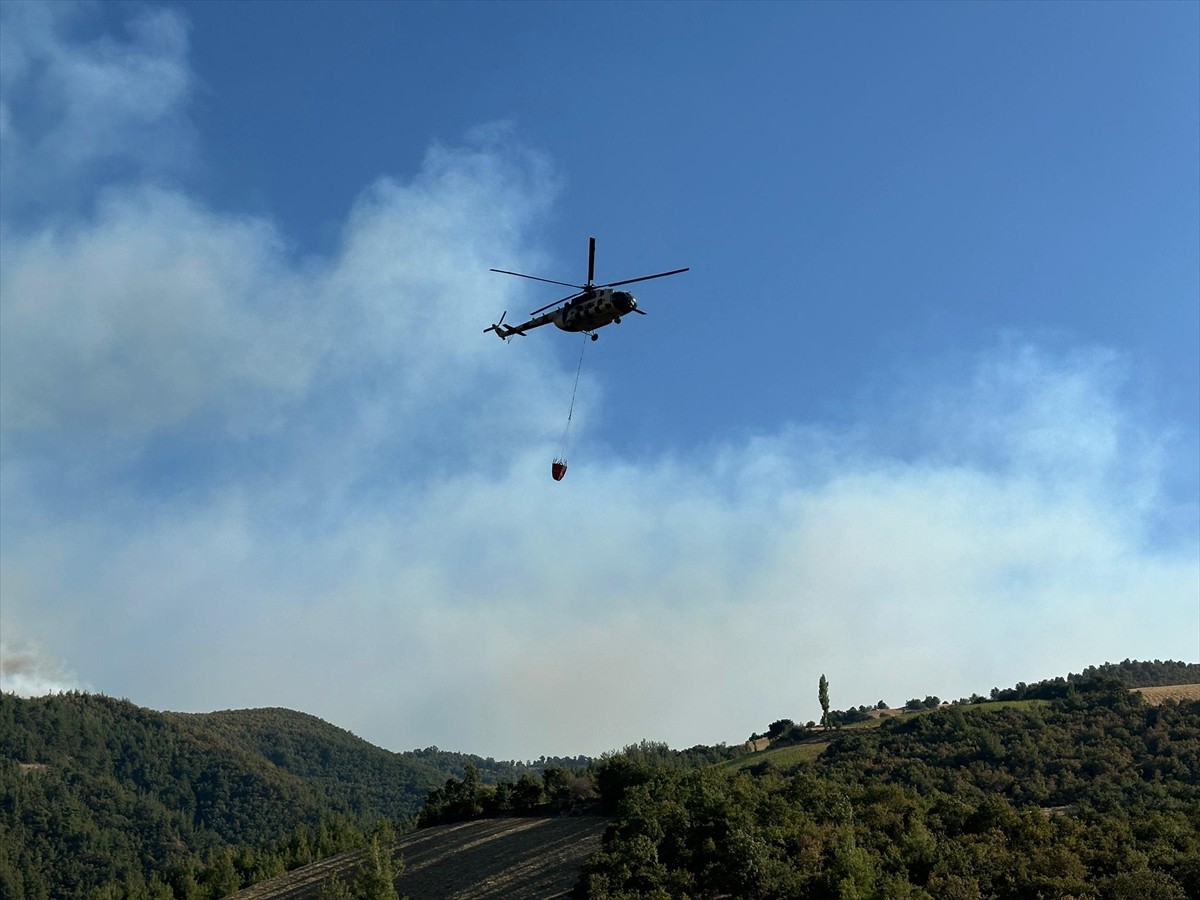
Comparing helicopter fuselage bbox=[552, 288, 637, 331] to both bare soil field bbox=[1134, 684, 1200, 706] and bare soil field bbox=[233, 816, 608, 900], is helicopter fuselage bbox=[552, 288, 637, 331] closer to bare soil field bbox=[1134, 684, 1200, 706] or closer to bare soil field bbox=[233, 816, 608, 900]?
bare soil field bbox=[233, 816, 608, 900]

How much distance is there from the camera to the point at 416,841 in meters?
101

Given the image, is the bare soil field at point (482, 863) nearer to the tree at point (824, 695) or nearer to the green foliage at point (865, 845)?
the green foliage at point (865, 845)

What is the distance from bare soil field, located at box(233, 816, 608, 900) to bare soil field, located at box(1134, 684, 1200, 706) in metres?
112

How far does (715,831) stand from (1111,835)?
2698 cm

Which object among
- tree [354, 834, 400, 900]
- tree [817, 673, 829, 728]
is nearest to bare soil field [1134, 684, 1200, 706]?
tree [817, 673, 829, 728]

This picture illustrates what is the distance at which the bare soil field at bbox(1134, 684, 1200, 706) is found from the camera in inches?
6029

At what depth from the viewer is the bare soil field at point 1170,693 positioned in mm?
153125

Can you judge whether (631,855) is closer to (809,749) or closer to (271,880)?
(271,880)

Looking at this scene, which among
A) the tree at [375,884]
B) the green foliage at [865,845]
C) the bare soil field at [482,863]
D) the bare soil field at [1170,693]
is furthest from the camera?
the bare soil field at [1170,693]

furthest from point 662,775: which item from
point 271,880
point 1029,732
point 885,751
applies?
point 1029,732

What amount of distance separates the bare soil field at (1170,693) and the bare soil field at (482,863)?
11158 cm

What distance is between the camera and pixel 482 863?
8312 centimetres

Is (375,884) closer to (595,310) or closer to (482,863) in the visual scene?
(482,863)

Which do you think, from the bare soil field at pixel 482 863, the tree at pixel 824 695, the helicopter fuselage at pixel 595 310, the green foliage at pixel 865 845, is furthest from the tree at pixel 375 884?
the tree at pixel 824 695
